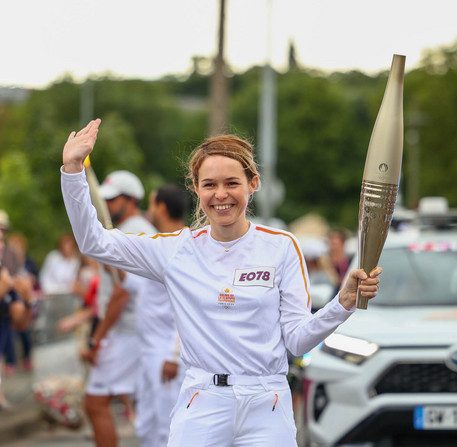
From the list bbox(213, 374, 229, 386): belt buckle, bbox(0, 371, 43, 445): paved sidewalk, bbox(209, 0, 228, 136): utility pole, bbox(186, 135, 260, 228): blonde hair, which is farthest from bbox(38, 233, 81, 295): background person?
bbox(213, 374, 229, 386): belt buckle

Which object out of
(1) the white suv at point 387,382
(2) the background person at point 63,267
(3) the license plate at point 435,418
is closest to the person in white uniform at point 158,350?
(1) the white suv at point 387,382

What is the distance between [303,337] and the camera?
401cm

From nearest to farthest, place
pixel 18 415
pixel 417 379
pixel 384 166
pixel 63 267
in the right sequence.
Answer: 1. pixel 384 166
2. pixel 417 379
3. pixel 18 415
4. pixel 63 267

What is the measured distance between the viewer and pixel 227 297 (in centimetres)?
406

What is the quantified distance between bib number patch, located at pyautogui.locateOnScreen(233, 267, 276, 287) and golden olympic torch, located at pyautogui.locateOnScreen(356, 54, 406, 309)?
51cm

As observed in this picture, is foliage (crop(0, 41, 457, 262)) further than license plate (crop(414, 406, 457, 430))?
Yes

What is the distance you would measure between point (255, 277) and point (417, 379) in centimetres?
299

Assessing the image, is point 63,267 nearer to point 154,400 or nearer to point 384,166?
point 154,400

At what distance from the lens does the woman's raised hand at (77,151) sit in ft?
12.8

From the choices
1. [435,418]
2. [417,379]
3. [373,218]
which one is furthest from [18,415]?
[373,218]

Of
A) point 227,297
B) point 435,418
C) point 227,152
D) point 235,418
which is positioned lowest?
point 435,418

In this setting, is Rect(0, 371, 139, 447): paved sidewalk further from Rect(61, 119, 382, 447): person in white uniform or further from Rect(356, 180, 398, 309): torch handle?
Rect(356, 180, 398, 309): torch handle

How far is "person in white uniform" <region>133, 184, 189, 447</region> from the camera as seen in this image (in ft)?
22.1

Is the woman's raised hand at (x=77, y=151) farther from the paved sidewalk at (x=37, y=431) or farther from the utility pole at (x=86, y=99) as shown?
the utility pole at (x=86, y=99)
